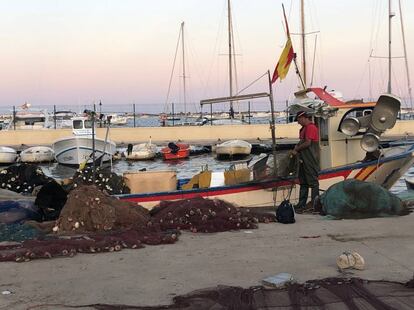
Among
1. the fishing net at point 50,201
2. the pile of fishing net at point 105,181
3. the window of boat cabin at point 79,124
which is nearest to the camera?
the fishing net at point 50,201

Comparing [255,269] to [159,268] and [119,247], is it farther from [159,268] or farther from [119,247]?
[119,247]

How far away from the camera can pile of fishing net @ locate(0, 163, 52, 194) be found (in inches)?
504

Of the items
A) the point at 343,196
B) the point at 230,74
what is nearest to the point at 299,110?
the point at 343,196

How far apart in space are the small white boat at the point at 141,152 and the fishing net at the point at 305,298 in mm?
30590

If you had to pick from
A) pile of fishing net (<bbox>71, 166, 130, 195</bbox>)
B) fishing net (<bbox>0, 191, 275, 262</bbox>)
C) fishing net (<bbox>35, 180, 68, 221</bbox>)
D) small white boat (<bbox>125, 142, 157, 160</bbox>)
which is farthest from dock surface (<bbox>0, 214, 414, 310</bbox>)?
small white boat (<bbox>125, 142, 157, 160</bbox>)

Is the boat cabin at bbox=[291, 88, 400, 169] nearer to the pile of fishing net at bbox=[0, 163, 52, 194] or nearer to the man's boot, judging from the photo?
the man's boot

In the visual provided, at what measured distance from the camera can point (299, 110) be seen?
39.9 feet

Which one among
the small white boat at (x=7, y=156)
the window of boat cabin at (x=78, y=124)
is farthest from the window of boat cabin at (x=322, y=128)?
the small white boat at (x=7, y=156)

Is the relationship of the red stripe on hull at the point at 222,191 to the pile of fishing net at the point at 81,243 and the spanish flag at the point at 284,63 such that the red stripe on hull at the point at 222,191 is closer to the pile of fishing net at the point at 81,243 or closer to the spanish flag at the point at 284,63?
the spanish flag at the point at 284,63

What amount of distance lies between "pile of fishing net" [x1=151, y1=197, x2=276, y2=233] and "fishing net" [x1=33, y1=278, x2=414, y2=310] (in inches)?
127

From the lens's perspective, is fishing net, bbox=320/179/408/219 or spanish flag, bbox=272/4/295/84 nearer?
fishing net, bbox=320/179/408/219

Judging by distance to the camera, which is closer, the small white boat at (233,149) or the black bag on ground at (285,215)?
the black bag on ground at (285,215)

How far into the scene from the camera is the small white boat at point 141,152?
35.2 meters

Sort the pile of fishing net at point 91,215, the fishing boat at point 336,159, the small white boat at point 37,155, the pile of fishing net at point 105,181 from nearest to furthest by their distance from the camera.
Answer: the pile of fishing net at point 91,215 < the fishing boat at point 336,159 < the pile of fishing net at point 105,181 < the small white boat at point 37,155
